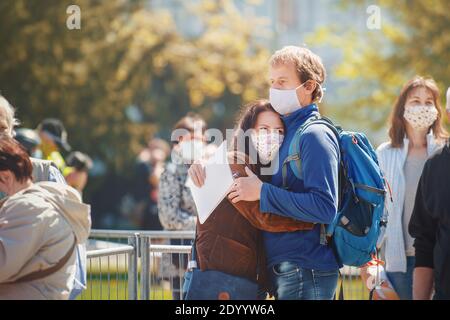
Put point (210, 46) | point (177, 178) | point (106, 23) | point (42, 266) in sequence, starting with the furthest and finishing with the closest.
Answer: point (210, 46), point (106, 23), point (177, 178), point (42, 266)

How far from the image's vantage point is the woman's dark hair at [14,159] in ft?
16.8

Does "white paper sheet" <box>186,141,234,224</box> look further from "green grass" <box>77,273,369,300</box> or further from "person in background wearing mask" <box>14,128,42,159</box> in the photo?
"person in background wearing mask" <box>14,128,42,159</box>

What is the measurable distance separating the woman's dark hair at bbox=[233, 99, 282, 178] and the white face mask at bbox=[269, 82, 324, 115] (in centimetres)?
5

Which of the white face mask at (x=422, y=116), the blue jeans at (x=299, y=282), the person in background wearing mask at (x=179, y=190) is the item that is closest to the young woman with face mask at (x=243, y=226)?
the blue jeans at (x=299, y=282)

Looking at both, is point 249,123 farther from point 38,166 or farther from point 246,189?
point 38,166

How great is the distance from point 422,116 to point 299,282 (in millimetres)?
2640

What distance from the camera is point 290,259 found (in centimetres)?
494

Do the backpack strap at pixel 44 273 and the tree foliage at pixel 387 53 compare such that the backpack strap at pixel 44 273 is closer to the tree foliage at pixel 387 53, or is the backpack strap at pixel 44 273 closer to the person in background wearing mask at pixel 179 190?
the person in background wearing mask at pixel 179 190

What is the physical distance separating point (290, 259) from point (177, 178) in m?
3.90

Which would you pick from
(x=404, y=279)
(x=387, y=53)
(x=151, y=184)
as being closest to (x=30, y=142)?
(x=151, y=184)

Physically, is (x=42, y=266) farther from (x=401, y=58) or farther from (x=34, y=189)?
(x=401, y=58)

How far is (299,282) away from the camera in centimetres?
492

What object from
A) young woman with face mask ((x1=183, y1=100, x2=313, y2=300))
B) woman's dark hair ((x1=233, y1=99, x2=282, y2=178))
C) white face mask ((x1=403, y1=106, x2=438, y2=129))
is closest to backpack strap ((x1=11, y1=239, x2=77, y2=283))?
young woman with face mask ((x1=183, y1=100, x2=313, y2=300))
